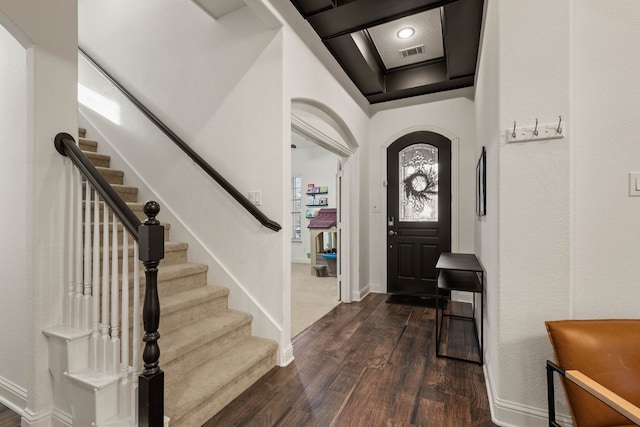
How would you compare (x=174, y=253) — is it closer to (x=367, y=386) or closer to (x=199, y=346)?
(x=199, y=346)

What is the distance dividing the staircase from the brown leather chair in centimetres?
174

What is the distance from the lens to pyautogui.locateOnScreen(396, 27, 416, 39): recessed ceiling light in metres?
3.09

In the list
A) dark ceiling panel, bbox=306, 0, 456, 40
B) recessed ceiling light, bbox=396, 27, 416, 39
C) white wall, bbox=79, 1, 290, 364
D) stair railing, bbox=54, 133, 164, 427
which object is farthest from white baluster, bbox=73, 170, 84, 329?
recessed ceiling light, bbox=396, 27, 416, 39

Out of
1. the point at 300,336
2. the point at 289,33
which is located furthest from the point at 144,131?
the point at 300,336

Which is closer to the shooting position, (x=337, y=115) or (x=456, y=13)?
(x=456, y=13)

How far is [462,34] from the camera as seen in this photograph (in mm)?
2848

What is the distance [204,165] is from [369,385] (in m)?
2.14

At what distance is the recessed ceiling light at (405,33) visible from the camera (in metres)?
3.09

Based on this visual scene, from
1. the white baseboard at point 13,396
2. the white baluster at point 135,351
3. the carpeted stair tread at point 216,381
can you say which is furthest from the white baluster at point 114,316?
the white baseboard at point 13,396

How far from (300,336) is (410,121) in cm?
330

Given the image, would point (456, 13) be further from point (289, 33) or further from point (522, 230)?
point (522, 230)

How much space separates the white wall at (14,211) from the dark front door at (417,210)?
3.85m

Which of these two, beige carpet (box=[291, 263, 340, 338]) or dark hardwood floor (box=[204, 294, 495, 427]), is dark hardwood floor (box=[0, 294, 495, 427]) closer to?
dark hardwood floor (box=[204, 294, 495, 427])

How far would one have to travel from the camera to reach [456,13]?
2580mm
